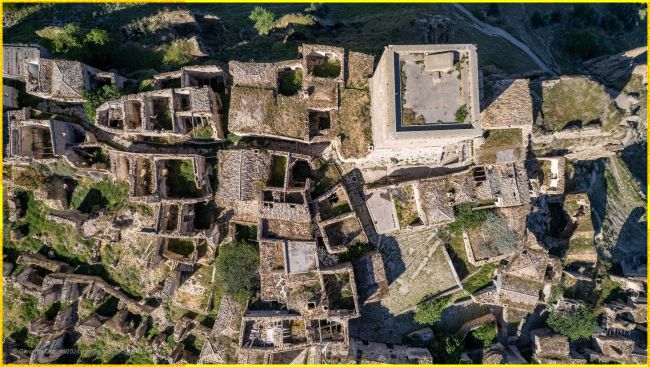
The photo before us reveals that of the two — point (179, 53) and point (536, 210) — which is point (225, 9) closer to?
point (179, 53)

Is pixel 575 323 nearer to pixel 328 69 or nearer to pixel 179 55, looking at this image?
pixel 328 69

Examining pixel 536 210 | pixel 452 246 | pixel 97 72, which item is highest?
pixel 97 72

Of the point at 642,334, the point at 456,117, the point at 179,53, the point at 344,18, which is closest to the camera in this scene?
the point at 456,117

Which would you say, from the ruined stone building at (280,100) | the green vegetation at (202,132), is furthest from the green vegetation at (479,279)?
the green vegetation at (202,132)

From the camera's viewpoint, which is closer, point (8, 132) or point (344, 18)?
point (8, 132)

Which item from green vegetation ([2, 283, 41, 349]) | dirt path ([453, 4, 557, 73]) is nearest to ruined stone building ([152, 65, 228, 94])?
green vegetation ([2, 283, 41, 349])

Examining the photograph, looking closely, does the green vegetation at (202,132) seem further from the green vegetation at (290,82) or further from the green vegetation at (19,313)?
the green vegetation at (19,313)

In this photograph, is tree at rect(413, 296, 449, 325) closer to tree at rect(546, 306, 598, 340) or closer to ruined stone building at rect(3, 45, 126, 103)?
tree at rect(546, 306, 598, 340)

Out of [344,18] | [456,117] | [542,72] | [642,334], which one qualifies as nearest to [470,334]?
[642,334]
